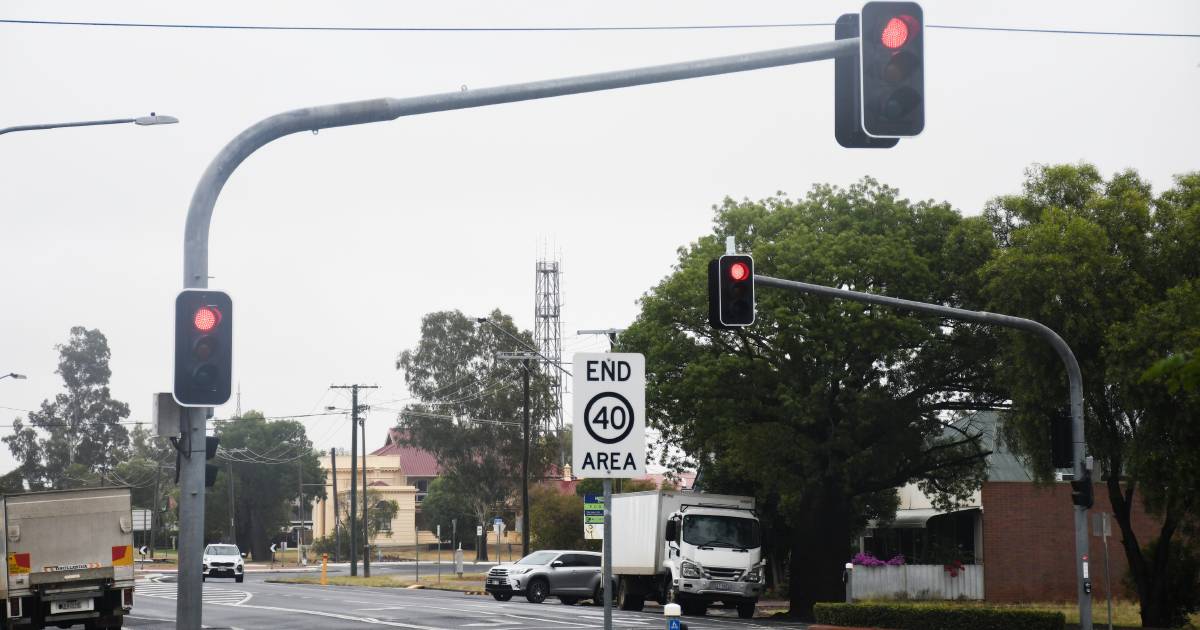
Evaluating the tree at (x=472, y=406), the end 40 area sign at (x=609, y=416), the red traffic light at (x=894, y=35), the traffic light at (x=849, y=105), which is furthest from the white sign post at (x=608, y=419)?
the tree at (x=472, y=406)

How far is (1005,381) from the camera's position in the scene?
107 ft

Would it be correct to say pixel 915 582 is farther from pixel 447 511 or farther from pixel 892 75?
pixel 447 511

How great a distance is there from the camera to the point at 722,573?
123ft

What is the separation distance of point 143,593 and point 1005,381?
93.0ft

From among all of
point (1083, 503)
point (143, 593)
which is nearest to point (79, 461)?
point (143, 593)

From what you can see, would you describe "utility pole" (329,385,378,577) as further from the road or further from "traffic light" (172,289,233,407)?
"traffic light" (172,289,233,407)

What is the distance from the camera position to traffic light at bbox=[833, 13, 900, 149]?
9703 millimetres

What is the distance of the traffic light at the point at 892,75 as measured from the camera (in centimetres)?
954

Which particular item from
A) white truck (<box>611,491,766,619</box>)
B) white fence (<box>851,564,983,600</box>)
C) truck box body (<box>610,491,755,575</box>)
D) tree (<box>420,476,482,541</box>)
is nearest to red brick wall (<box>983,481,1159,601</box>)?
white fence (<box>851,564,983,600</box>)

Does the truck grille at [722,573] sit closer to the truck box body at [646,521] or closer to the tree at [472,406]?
the truck box body at [646,521]

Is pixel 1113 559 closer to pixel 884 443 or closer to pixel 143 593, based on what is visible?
pixel 884 443

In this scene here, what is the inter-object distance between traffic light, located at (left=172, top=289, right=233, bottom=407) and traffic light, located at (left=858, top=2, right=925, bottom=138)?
15.7 ft

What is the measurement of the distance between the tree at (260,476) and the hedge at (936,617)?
251ft

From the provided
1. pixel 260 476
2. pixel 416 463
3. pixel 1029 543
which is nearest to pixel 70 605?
pixel 1029 543
